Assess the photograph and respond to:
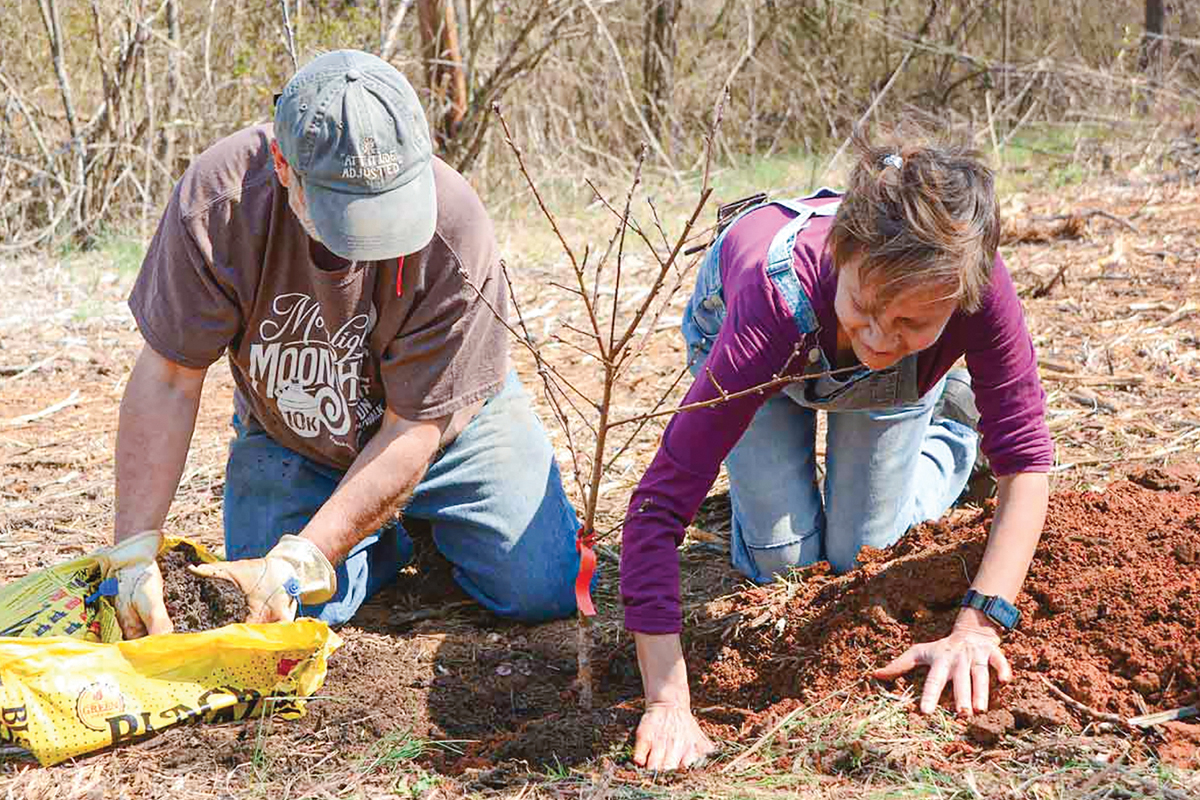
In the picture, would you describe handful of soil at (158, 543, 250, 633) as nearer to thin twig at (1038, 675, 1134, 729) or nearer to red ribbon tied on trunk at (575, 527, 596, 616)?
red ribbon tied on trunk at (575, 527, 596, 616)

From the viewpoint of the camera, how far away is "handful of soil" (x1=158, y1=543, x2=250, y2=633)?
258 centimetres

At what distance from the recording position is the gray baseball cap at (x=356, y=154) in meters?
2.40

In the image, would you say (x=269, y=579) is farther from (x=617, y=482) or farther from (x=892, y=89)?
(x=892, y=89)

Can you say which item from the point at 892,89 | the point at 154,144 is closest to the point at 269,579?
the point at 154,144

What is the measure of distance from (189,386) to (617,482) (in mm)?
1665

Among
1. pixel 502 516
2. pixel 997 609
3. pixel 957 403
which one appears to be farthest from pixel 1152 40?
pixel 997 609

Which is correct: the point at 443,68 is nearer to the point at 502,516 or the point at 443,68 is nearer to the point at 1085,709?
the point at 502,516

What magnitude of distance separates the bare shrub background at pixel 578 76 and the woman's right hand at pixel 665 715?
14.0ft

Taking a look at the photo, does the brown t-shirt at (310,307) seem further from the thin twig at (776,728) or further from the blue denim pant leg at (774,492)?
the thin twig at (776,728)

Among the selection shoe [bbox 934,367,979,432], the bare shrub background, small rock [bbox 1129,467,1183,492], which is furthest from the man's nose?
the bare shrub background

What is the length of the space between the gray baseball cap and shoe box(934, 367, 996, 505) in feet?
6.01

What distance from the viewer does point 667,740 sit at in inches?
91.1

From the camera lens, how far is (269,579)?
259 centimetres

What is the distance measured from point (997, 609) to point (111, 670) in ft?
5.97
